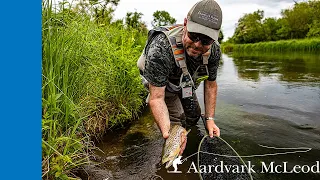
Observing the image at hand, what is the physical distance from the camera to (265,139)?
4812 mm

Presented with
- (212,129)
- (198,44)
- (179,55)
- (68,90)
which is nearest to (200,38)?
(198,44)

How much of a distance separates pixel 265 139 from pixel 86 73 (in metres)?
3.09

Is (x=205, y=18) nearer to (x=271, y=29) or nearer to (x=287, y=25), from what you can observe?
(x=287, y=25)

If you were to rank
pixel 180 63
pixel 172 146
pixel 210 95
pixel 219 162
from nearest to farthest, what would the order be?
pixel 172 146
pixel 180 63
pixel 219 162
pixel 210 95

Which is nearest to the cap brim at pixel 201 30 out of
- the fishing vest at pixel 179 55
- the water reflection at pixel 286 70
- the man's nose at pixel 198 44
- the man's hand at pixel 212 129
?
the man's nose at pixel 198 44

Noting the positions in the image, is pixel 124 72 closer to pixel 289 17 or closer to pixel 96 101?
pixel 96 101

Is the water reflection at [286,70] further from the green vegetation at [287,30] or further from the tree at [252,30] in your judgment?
the tree at [252,30]

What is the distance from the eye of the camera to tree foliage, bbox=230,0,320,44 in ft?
185

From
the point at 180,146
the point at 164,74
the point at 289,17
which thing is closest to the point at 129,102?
the point at 164,74

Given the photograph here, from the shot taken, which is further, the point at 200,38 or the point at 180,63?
the point at 180,63

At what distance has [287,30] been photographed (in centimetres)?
6397

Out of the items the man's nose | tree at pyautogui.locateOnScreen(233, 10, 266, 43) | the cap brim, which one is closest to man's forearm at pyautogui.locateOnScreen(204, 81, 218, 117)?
the man's nose

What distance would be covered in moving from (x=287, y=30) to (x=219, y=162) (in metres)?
67.6

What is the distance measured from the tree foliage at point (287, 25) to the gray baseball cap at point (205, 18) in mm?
51289
